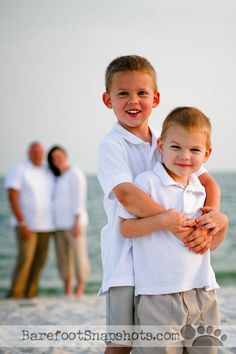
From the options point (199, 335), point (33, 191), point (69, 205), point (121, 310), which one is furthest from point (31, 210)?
point (199, 335)

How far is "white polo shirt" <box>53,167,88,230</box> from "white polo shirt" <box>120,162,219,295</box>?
3.62 metres

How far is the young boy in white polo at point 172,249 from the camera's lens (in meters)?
2.22

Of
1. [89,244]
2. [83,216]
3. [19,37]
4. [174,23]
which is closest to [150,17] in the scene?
[174,23]

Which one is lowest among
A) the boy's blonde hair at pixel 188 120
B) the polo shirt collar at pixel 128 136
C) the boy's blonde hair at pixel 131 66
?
the polo shirt collar at pixel 128 136

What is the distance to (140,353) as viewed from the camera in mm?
2279

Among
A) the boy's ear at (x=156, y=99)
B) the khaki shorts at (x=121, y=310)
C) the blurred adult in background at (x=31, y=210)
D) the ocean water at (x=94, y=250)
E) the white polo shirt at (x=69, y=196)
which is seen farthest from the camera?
the ocean water at (x=94, y=250)

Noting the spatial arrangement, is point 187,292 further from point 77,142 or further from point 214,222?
point 77,142

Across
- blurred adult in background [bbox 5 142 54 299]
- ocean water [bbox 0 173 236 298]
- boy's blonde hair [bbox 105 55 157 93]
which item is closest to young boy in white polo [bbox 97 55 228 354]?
boy's blonde hair [bbox 105 55 157 93]

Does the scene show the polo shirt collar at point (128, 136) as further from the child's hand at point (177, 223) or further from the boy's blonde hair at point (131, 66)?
the child's hand at point (177, 223)

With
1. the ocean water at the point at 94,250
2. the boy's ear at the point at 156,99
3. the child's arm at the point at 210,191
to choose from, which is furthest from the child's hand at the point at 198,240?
the ocean water at the point at 94,250

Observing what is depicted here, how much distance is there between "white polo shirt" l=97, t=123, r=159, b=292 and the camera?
2262 mm

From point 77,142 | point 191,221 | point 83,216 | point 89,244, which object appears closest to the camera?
point 191,221

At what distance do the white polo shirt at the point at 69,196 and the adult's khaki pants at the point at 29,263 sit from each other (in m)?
0.24

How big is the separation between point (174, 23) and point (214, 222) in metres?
14.1
